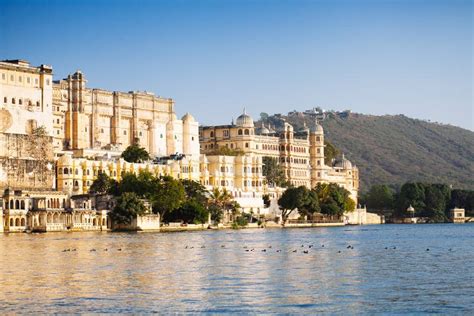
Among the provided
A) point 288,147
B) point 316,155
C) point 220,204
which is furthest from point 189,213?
point 316,155

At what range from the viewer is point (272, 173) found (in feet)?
519

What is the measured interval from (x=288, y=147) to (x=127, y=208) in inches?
2471

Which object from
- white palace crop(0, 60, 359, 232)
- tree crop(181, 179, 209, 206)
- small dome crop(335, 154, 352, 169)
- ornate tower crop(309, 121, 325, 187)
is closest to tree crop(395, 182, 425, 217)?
white palace crop(0, 60, 359, 232)

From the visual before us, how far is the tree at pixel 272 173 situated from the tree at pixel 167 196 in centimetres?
4741

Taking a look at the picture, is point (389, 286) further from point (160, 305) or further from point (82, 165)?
point (82, 165)

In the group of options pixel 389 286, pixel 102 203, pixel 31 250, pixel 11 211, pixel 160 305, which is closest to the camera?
pixel 160 305

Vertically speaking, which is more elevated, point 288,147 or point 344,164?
point 288,147

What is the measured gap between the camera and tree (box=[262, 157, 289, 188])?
158 metres

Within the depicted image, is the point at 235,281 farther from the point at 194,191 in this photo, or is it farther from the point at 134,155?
the point at 134,155

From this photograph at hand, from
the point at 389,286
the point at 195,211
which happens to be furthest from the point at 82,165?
the point at 389,286

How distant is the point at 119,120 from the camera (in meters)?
143

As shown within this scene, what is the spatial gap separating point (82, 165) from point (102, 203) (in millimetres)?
9634

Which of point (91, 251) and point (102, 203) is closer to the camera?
point (91, 251)

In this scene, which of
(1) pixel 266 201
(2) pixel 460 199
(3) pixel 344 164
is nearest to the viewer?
(1) pixel 266 201
